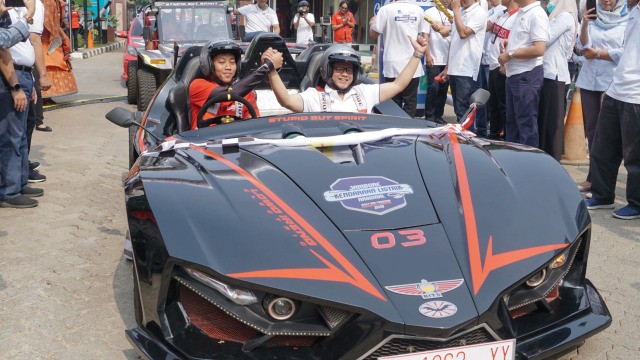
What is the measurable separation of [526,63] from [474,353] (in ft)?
14.6

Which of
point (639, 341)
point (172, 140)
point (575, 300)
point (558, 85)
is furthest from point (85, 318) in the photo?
point (558, 85)

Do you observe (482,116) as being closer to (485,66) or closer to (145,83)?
(485,66)

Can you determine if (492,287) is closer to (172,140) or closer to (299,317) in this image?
(299,317)

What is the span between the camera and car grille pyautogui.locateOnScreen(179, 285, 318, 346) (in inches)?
90.9

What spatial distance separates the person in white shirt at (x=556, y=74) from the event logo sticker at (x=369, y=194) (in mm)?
4126

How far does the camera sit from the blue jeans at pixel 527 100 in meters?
6.11

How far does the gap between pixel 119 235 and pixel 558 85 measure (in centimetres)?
430

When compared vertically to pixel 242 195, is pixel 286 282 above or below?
below

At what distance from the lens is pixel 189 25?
10.4 meters

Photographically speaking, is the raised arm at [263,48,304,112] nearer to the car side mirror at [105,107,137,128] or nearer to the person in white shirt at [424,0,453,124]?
the car side mirror at [105,107,137,128]


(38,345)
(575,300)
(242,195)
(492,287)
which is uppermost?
(242,195)

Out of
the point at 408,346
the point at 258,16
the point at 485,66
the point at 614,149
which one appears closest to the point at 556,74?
the point at 614,149

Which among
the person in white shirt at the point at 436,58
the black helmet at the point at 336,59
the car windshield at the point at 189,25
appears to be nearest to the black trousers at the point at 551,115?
the person in white shirt at the point at 436,58

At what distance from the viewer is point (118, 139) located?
8.09 meters
